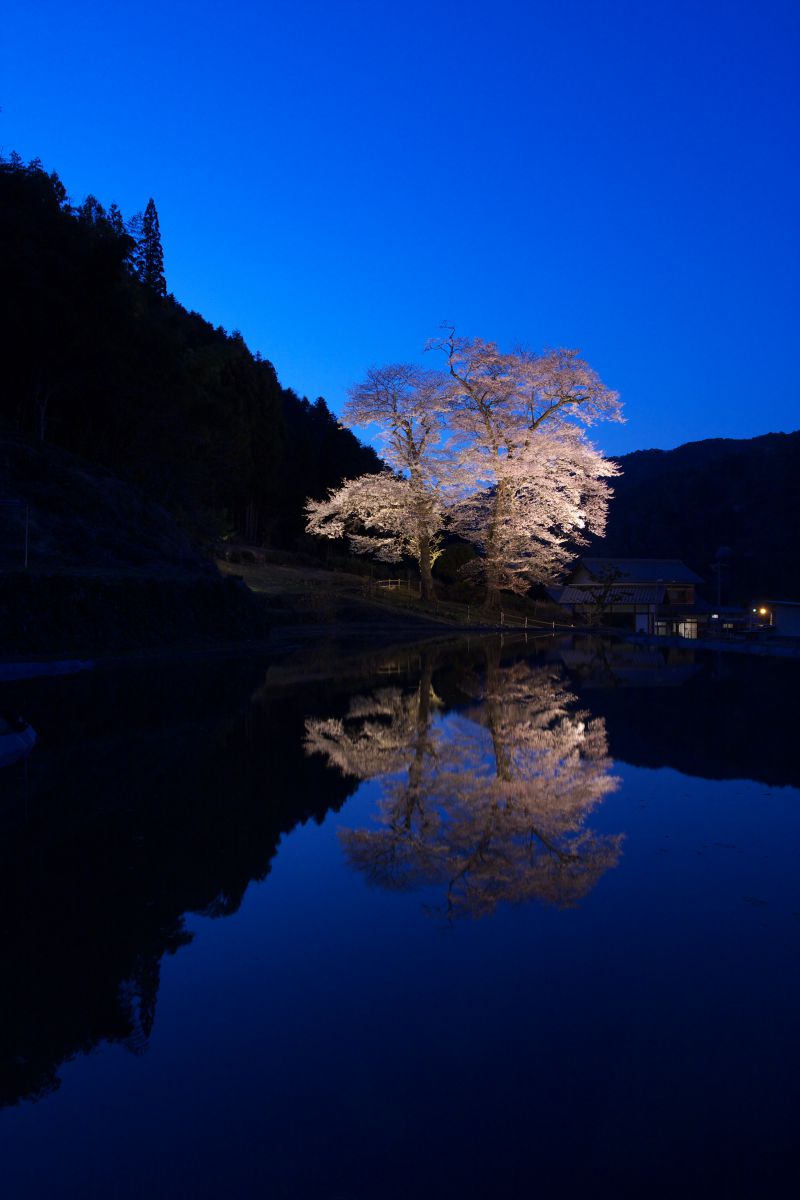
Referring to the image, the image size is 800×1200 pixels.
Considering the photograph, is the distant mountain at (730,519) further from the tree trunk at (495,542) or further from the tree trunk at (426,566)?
the tree trunk at (426,566)

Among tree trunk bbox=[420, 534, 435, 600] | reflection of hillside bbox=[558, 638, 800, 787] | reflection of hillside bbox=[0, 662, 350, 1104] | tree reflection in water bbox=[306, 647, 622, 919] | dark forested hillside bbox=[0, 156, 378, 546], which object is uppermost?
dark forested hillside bbox=[0, 156, 378, 546]

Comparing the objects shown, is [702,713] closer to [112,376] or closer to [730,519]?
[112,376]

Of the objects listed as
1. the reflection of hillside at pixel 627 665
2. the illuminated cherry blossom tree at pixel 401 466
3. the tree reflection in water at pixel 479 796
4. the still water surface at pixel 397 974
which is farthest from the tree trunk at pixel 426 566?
the still water surface at pixel 397 974

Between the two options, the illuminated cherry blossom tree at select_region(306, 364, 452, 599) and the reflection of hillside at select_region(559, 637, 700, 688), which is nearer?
the reflection of hillside at select_region(559, 637, 700, 688)

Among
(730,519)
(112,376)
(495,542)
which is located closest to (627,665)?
(495,542)

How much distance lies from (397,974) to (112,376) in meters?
37.5

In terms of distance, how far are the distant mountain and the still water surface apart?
265ft

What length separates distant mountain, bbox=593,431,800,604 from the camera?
88.6m

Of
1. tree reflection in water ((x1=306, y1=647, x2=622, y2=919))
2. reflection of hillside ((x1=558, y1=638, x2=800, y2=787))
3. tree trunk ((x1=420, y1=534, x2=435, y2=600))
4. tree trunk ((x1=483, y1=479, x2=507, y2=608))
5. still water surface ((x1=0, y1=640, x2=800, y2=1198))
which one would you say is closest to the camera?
still water surface ((x1=0, y1=640, x2=800, y2=1198))

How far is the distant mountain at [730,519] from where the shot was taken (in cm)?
8862

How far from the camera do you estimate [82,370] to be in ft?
119

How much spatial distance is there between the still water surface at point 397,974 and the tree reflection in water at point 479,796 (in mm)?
43

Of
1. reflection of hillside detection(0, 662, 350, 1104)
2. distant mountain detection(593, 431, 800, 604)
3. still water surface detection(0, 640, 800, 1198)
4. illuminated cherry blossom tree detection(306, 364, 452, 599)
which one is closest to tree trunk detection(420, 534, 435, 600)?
illuminated cherry blossom tree detection(306, 364, 452, 599)

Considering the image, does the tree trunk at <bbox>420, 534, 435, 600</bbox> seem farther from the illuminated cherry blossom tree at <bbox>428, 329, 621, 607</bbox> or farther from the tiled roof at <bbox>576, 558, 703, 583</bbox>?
the tiled roof at <bbox>576, 558, 703, 583</bbox>
